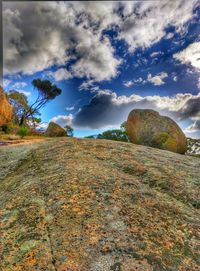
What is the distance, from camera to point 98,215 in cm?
355

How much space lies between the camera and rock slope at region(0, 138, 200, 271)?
2.83m

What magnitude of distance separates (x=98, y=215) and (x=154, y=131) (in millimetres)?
18185

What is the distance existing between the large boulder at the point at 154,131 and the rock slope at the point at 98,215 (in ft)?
48.0

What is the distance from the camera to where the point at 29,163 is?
6145 mm

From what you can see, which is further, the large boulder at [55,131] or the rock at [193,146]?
the large boulder at [55,131]

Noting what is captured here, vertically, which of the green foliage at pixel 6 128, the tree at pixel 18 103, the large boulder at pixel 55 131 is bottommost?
the green foliage at pixel 6 128

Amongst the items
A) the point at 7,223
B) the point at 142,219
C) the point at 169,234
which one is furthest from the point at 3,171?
the point at 169,234

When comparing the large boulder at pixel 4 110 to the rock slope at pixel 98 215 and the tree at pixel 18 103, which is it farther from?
the rock slope at pixel 98 215

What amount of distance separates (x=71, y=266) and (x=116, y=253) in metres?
0.48

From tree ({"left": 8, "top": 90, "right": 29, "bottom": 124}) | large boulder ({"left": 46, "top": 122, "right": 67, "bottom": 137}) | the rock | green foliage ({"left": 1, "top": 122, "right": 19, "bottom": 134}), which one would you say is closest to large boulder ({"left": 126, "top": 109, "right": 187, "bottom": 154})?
the rock

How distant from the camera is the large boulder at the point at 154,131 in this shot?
20453mm

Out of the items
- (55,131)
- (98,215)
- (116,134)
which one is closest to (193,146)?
(116,134)

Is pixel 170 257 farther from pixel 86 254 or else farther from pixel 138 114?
pixel 138 114

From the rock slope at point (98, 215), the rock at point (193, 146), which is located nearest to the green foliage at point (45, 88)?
the rock at point (193, 146)
